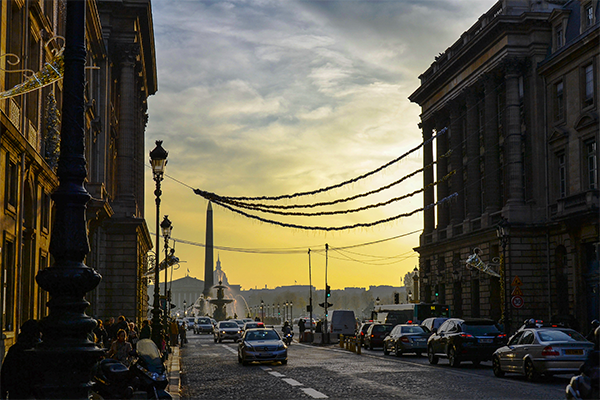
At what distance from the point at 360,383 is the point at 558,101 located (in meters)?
38.9

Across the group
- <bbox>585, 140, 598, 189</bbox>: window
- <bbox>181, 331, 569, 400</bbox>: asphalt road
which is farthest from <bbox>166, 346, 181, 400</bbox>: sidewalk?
<bbox>585, 140, 598, 189</bbox>: window

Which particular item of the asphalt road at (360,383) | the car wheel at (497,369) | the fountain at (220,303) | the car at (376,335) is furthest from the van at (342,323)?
the fountain at (220,303)

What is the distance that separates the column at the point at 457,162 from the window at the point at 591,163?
1889cm

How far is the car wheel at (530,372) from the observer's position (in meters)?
22.3

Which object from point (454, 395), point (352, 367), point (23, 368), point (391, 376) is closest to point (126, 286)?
point (352, 367)

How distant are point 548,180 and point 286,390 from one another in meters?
40.7

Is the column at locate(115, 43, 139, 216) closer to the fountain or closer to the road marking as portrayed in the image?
the road marking

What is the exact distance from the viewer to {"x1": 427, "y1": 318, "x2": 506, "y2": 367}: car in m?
29.3

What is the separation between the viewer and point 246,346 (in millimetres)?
31969

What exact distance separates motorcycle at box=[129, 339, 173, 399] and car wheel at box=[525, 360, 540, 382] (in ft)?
42.0

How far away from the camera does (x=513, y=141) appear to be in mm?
59094

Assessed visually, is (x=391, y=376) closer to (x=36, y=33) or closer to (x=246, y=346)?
(x=246, y=346)

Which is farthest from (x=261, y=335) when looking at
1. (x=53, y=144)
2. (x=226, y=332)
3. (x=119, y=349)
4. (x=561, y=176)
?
(x=226, y=332)

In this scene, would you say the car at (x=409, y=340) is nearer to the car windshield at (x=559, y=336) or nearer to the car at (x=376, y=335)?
the car at (x=376, y=335)
